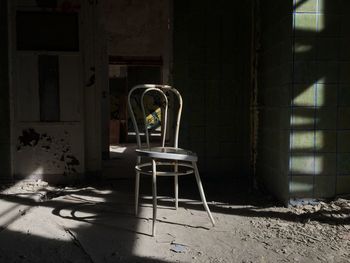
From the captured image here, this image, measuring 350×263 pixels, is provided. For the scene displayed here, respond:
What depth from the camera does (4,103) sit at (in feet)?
11.9

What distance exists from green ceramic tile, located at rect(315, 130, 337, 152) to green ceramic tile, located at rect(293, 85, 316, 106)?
225 mm

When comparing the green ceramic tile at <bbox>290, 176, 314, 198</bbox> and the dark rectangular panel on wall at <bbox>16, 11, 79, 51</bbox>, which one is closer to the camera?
the green ceramic tile at <bbox>290, 176, 314, 198</bbox>

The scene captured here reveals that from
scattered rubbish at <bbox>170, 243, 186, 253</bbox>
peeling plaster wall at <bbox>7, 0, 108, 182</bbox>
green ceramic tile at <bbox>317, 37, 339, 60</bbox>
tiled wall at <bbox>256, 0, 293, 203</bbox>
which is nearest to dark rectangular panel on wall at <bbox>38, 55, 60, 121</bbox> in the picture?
peeling plaster wall at <bbox>7, 0, 108, 182</bbox>

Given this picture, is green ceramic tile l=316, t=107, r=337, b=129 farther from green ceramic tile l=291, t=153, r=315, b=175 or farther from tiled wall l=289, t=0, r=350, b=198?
green ceramic tile l=291, t=153, r=315, b=175

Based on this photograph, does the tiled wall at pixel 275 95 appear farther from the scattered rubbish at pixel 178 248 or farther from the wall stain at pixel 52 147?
the wall stain at pixel 52 147

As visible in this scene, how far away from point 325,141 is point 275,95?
0.53 m

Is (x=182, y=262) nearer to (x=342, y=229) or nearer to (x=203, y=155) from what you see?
(x=342, y=229)

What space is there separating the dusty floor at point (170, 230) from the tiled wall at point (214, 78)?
68cm

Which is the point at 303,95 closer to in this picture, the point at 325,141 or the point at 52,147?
the point at 325,141

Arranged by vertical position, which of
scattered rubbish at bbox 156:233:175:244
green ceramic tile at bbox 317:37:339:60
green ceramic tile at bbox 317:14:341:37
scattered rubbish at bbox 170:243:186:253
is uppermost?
green ceramic tile at bbox 317:14:341:37

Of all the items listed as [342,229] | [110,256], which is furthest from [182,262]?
[342,229]

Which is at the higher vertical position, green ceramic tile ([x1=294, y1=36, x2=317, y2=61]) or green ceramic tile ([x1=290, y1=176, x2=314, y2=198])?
green ceramic tile ([x1=294, y1=36, x2=317, y2=61])

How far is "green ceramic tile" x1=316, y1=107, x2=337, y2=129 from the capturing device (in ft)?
8.97

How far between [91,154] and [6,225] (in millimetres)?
1470
